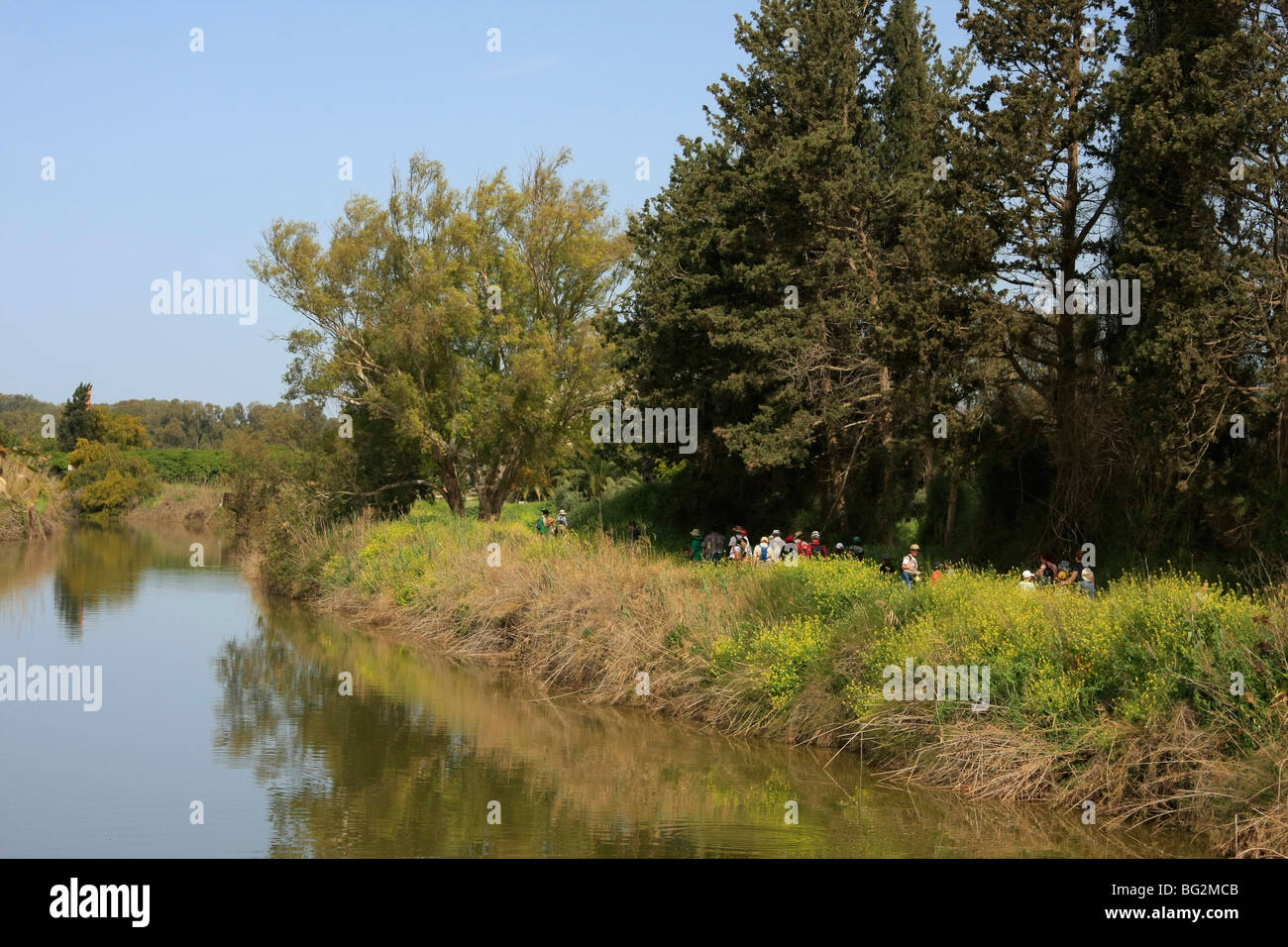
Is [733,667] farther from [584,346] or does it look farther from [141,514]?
[141,514]

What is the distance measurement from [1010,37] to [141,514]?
219 feet

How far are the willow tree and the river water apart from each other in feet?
45.7

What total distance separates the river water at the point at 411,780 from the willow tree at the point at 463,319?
13941mm

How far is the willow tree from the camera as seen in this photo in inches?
1571

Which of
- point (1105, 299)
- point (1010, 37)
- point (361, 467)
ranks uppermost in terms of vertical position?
point (1010, 37)

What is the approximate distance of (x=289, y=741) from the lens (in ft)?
62.8

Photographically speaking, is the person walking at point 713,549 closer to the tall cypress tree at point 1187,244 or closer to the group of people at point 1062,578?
the group of people at point 1062,578

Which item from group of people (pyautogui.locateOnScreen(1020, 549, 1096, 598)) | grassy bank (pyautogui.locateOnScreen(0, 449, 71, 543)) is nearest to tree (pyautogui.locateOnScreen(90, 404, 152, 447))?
grassy bank (pyautogui.locateOnScreen(0, 449, 71, 543))

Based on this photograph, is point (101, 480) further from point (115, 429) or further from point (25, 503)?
point (115, 429)

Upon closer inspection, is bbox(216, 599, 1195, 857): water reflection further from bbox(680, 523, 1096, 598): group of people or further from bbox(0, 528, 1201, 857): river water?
bbox(680, 523, 1096, 598): group of people

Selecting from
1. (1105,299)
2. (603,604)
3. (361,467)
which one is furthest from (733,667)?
(361,467)

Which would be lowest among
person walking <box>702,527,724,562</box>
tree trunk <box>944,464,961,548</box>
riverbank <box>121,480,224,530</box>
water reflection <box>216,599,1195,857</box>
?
water reflection <box>216,599,1195,857</box>

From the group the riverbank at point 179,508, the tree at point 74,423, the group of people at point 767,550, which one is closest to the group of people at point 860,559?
the group of people at point 767,550

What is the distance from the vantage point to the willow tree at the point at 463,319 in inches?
1571
